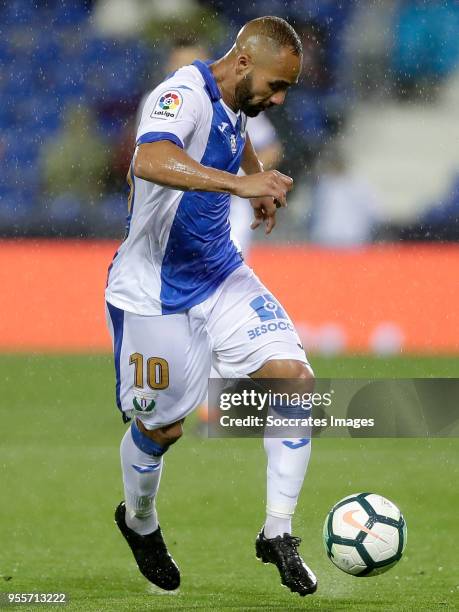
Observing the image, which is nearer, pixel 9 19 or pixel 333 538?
pixel 333 538

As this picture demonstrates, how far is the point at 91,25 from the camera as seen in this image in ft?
46.7

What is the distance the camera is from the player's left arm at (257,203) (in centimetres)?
452

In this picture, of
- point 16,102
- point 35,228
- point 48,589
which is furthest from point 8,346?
point 48,589

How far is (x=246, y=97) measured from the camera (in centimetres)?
431

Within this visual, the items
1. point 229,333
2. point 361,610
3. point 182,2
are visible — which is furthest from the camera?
point 182,2

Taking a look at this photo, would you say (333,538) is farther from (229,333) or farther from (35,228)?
(35,228)

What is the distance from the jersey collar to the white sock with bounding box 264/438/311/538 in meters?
1.20

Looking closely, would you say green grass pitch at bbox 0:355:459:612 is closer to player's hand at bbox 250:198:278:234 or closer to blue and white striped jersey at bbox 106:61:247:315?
blue and white striped jersey at bbox 106:61:247:315

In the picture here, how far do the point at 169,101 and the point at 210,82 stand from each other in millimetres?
274

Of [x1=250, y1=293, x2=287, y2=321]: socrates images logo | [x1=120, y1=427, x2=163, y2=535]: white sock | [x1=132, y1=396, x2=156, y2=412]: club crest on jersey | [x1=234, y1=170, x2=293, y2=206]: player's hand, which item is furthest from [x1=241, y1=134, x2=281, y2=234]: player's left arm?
[x1=120, y1=427, x2=163, y2=535]: white sock

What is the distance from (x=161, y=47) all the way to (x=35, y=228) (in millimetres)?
2834

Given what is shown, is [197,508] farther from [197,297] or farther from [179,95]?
[179,95]

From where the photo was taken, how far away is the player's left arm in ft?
14.8

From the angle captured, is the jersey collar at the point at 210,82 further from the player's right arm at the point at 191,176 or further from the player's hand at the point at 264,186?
the player's hand at the point at 264,186
